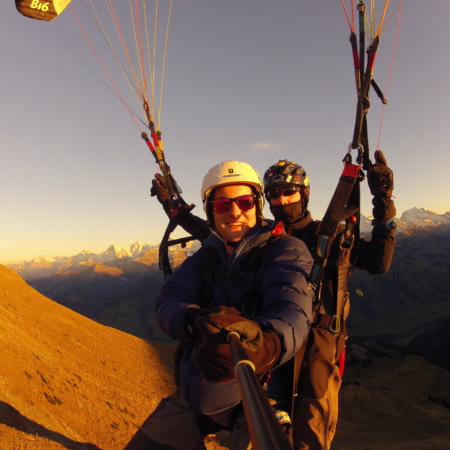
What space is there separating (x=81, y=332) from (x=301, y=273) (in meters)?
20.1

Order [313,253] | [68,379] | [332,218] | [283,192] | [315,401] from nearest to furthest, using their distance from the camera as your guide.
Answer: [315,401], [332,218], [313,253], [283,192], [68,379]

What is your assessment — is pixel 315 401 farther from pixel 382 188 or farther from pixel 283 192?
pixel 283 192

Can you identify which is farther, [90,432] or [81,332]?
[81,332]

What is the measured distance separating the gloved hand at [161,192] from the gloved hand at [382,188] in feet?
13.6

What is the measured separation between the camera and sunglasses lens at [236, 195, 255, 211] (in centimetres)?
397

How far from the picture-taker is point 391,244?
220 inches

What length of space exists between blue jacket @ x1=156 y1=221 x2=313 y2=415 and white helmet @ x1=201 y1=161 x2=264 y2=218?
23.5 inches

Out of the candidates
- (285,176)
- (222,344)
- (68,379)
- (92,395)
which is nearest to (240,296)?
(222,344)

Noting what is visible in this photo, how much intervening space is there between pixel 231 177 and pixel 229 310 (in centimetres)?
210

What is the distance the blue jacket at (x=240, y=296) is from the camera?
9.18 ft

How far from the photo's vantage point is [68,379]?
36.6 ft

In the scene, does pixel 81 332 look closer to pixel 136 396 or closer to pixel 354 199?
pixel 136 396

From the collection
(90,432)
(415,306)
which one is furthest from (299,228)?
(415,306)

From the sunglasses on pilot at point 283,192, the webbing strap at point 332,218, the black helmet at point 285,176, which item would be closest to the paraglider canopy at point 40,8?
the black helmet at point 285,176
